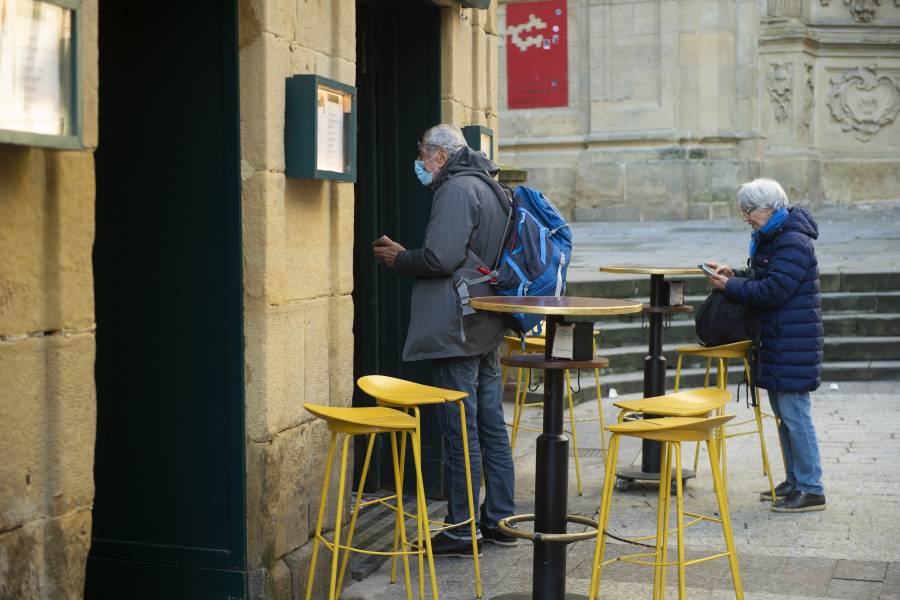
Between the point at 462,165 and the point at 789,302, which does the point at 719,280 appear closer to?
the point at 789,302

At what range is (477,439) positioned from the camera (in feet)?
19.1

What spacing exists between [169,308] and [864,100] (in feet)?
62.3

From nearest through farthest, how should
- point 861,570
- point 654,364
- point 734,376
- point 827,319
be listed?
point 861,570
point 654,364
point 734,376
point 827,319

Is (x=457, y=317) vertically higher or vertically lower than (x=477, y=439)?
higher

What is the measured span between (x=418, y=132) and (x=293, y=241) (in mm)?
2103

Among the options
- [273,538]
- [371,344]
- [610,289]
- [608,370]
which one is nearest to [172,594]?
[273,538]

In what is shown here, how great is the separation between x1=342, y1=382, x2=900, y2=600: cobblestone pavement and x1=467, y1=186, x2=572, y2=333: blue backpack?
3.62ft

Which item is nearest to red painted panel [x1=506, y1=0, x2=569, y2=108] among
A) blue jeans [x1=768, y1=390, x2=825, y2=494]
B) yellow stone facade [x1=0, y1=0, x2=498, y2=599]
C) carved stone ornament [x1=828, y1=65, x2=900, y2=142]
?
carved stone ornament [x1=828, y1=65, x2=900, y2=142]

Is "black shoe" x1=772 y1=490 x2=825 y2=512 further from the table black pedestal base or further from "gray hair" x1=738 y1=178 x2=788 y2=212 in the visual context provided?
the table black pedestal base

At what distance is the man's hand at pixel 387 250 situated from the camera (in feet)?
19.1

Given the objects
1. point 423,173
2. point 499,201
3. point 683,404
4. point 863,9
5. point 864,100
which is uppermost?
point 863,9

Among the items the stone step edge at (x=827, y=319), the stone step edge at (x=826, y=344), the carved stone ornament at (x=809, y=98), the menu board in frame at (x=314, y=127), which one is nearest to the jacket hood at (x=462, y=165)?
the menu board in frame at (x=314, y=127)

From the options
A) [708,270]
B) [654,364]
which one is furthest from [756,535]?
[708,270]

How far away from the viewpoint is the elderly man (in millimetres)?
5684
